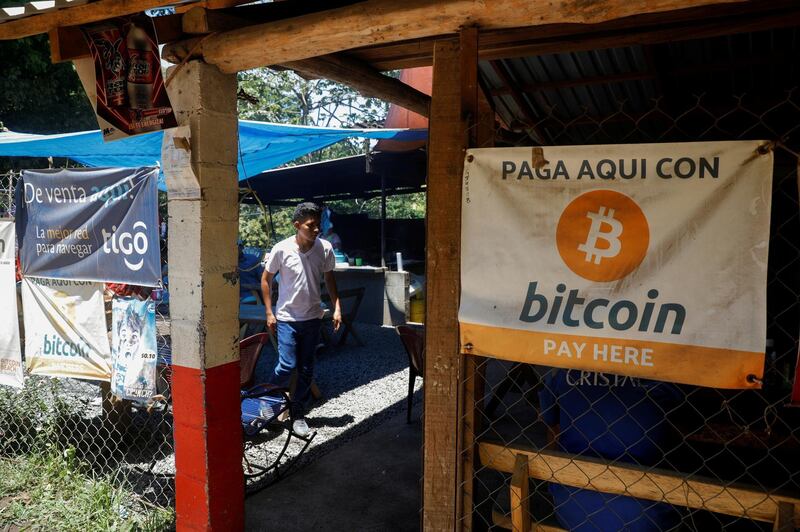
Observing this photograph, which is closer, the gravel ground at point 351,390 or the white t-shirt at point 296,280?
the gravel ground at point 351,390

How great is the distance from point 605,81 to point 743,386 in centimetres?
291

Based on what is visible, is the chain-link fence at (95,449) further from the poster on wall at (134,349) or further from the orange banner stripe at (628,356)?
the orange banner stripe at (628,356)

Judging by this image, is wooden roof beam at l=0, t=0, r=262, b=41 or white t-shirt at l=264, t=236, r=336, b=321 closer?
wooden roof beam at l=0, t=0, r=262, b=41

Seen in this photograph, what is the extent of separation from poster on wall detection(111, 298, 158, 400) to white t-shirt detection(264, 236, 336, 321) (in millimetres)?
1663

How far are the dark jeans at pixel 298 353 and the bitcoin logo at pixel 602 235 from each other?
11.5 ft

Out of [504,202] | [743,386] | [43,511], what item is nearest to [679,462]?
[743,386]

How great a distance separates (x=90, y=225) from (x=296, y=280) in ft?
6.38

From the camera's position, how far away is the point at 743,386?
1854 mm

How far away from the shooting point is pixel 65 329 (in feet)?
12.0

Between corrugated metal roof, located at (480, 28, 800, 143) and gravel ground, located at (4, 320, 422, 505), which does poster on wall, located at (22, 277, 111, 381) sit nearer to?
gravel ground, located at (4, 320, 422, 505)

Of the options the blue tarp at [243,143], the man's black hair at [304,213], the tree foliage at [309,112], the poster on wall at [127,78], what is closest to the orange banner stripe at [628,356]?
the poster on wall at [127,78]

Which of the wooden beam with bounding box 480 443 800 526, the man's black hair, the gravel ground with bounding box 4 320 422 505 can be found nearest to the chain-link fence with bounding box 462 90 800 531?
the wooden beam with bounding box 480 443 800 526

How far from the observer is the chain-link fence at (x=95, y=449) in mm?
3705

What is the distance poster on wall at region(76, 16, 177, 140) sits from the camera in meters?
2.93
